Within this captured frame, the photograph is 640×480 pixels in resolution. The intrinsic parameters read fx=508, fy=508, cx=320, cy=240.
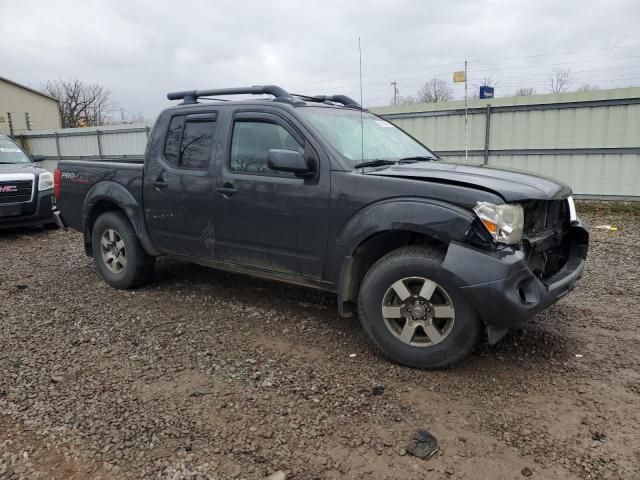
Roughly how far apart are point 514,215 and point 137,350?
2851mm

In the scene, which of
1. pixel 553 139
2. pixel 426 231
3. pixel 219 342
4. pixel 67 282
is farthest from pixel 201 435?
pixel 553 139

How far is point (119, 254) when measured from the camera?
5.35 m

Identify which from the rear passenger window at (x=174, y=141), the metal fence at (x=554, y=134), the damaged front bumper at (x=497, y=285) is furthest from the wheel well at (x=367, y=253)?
the metal fence at (x=554, y=134)

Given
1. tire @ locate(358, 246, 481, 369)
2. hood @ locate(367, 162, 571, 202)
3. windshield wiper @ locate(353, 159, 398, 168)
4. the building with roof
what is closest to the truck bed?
windshield wiper @ locate(353, 159, 398, 168)

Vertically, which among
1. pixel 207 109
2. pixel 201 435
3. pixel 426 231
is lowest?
pixel 201 435

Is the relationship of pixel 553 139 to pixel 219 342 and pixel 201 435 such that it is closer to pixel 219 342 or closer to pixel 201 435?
pixel 219 342

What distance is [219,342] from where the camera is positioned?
396 cm

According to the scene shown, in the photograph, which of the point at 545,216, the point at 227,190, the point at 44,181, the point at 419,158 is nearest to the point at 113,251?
the point at 227,190

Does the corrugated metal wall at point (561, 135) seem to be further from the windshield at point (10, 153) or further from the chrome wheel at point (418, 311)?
the windshield at point (10, 153)

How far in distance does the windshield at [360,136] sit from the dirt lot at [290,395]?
1441mm

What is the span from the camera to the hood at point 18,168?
855cm

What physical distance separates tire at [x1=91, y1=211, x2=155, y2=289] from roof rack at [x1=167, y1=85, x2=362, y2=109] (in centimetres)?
139

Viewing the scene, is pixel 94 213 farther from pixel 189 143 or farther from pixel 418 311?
pixel 418 311

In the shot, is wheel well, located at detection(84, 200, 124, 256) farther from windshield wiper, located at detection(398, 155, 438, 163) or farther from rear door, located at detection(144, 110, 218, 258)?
windshield wiper, located at detection(398, 155, 438, 163)
